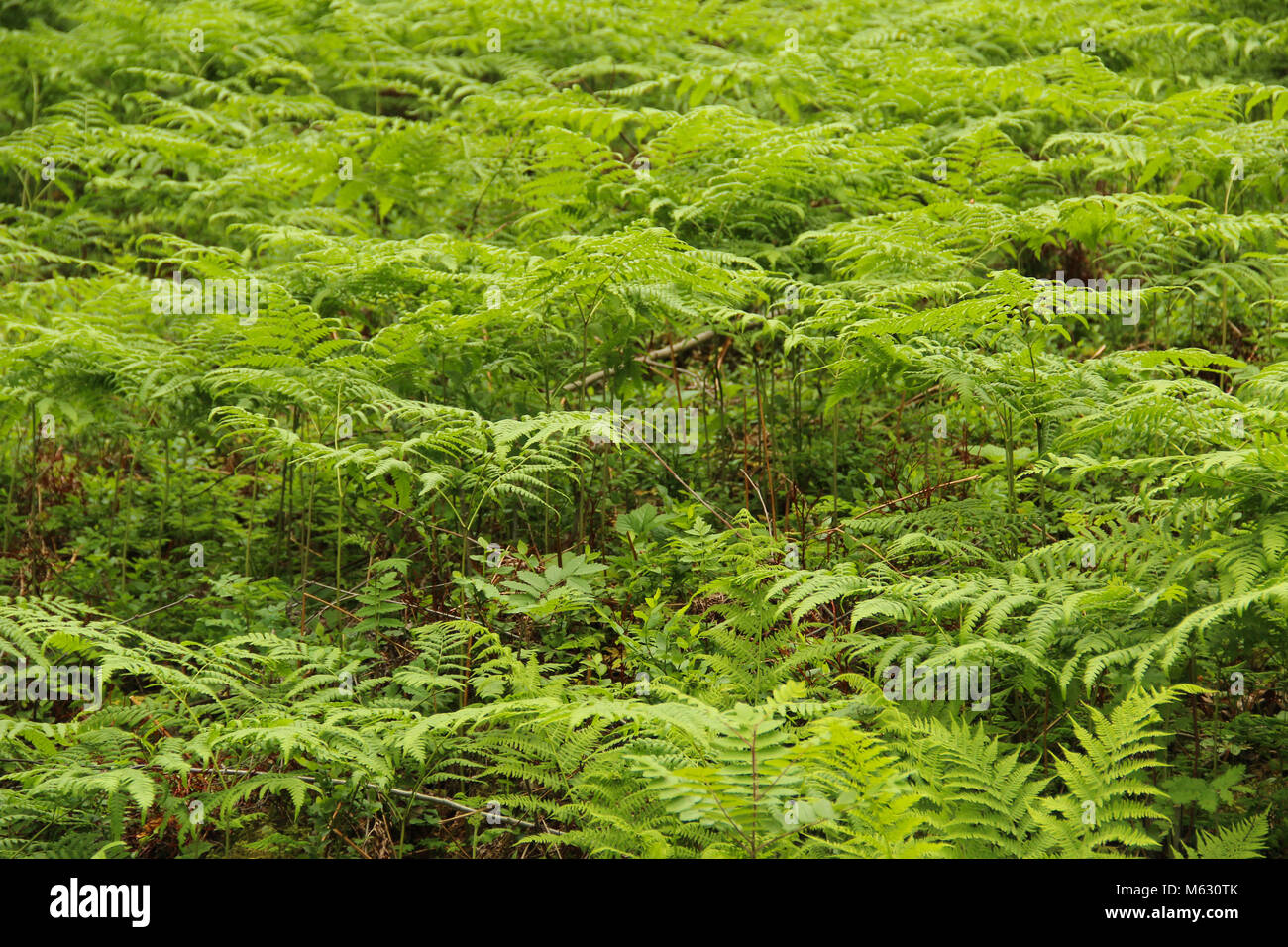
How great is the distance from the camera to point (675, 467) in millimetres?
5504

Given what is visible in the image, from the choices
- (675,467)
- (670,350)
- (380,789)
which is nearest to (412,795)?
(380,789)

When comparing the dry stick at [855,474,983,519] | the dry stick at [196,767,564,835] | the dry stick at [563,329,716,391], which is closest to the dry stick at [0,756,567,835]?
the dry stick at [196,767,564,835]

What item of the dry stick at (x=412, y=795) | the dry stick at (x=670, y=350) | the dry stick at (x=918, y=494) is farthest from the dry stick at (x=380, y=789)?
the dry stick at (x=670, y=350)

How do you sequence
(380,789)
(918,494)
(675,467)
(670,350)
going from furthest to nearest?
1. (670,350)
2. (675,467)
3. (918,494)
4. (380,789)

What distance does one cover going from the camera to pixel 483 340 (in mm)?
5066

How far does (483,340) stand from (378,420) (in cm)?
67

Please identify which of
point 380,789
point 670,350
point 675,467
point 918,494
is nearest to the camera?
point 380,789

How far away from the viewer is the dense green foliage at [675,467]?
3.15 metres

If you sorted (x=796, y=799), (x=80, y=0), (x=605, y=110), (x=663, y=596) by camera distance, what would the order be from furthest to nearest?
(x=80, y=0), (x=605, y=110), (x=663, y=596), (x=796, y=799)

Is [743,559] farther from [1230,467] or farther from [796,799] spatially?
[1230,467]

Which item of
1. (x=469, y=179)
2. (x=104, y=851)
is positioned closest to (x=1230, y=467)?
(x=104, y=851)

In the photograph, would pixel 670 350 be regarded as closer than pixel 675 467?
No

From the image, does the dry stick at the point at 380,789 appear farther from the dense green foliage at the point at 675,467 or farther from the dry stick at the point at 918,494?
the dry stick at the point at 918,494

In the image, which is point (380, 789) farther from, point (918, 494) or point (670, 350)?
point (670, 350)
